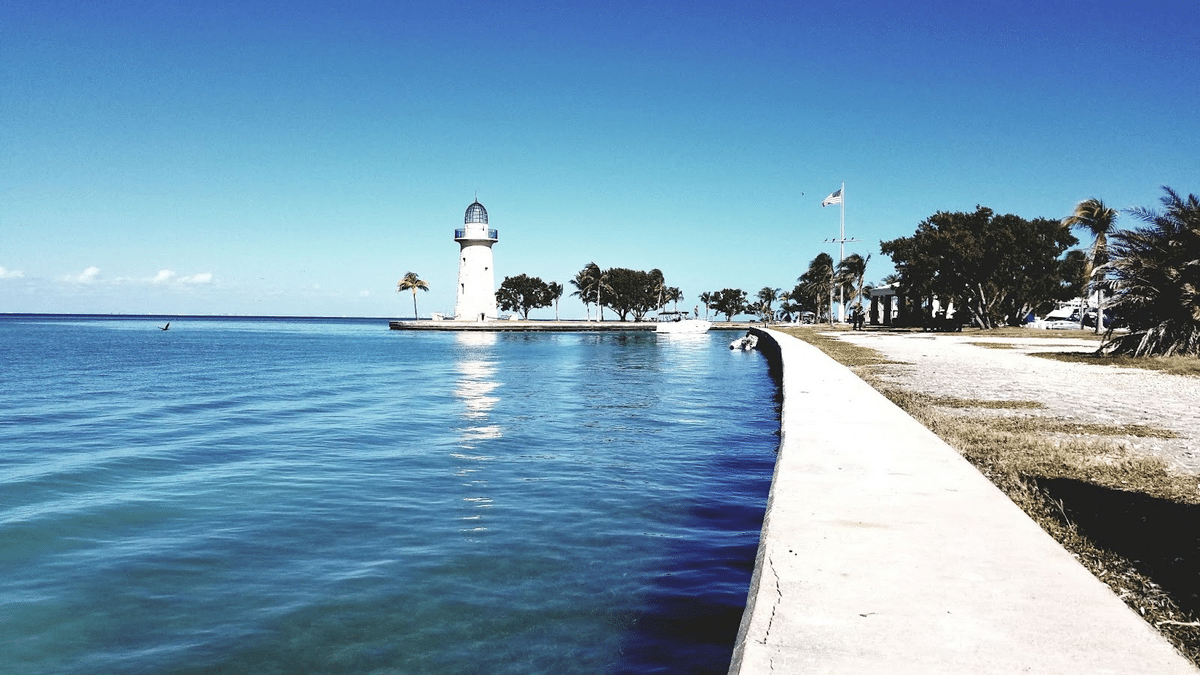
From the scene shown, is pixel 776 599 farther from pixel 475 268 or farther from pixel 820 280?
pixel 820 280

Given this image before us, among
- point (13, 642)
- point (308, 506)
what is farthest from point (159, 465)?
point (13, 642)

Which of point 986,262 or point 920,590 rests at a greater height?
point 986,262

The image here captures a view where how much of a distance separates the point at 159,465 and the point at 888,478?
1074 cm

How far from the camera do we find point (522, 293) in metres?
123

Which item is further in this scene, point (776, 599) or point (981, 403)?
point (981, 403)

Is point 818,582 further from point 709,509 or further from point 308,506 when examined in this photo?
point 308,506

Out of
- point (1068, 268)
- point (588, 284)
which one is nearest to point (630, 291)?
point (588, 284)

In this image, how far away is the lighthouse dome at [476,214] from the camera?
9200cm

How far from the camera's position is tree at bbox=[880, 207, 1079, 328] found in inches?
2084

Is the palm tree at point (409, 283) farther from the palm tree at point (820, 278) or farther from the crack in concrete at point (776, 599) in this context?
the crack in concrete at point (776, 599)

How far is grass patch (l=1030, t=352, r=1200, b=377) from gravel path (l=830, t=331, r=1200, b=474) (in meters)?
0.67

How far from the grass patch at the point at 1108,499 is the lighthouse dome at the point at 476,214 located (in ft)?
277

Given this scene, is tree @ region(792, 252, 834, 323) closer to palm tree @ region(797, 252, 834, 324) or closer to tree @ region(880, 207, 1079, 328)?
palm tree @ region(797, 252, 834, 324)

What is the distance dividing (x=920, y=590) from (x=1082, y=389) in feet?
45.5
